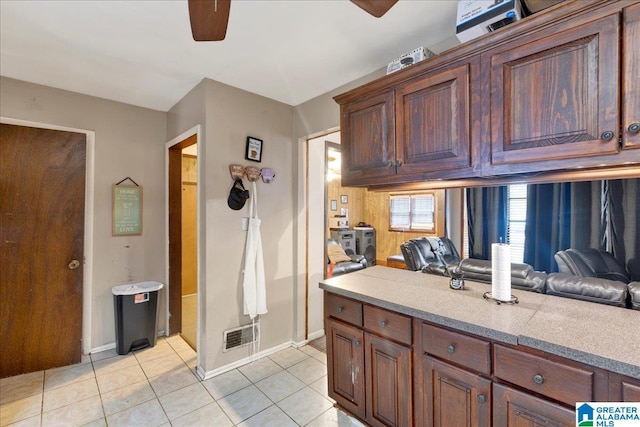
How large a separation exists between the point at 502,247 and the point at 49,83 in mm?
3651

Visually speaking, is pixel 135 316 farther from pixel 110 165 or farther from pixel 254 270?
pixel 110 165

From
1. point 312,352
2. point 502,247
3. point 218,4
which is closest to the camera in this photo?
point 218,4

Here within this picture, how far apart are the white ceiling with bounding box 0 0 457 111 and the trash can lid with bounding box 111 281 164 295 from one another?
1870 mm

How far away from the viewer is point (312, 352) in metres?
2.79

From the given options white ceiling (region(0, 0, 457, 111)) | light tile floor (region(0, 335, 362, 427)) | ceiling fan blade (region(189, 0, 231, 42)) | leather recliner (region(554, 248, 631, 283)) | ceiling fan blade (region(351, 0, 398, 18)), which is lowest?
light tile floor (region(0, 335, 362, 427))

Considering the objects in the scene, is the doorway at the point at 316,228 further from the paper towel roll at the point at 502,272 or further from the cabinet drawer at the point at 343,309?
the paper towel roll at the point at 502,272

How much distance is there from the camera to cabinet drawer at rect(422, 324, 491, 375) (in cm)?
121

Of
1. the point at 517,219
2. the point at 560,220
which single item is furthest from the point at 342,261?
the point at 560,220

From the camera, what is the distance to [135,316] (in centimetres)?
274

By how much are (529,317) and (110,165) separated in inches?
139

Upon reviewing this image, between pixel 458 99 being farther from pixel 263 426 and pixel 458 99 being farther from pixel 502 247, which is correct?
pixel 263 426

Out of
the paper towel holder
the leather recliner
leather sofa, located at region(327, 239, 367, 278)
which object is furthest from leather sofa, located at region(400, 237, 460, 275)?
the paper towel holder

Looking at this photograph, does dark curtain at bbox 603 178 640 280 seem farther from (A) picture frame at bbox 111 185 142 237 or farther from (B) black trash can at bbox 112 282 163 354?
(A) picture frame at bbox 111 185 142 237

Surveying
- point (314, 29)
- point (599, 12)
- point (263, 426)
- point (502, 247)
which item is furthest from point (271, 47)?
point (263, 426)
